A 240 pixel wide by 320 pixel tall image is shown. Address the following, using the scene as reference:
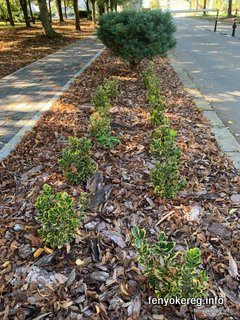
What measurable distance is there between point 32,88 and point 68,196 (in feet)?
18.0

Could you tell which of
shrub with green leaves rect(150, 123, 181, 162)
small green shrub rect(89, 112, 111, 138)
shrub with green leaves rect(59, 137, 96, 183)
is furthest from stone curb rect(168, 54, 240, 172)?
shrub with green leaves rect(59, 137, 96, 183)

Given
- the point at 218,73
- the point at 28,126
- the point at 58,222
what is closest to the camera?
the point at 58,222

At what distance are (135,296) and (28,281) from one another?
75cm

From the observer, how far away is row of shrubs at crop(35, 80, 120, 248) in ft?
8.14

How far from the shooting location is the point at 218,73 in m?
9.82

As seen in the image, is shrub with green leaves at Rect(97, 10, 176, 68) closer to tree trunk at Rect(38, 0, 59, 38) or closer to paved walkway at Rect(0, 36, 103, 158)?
paved walkway at Rect(0, 36, 103, 158)

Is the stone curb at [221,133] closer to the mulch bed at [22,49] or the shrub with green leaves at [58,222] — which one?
the shrub with green leaves at [58,222]

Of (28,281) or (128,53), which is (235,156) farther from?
(128,53)

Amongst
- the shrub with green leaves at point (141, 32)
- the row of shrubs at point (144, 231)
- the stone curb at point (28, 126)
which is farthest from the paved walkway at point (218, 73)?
the stone curb at point (28, 126)

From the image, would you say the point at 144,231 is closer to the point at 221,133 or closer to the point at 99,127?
the point at 99,127

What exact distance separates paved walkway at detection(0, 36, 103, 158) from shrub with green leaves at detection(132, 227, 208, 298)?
2694 mm

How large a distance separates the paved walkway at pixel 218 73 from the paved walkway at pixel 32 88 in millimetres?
3306

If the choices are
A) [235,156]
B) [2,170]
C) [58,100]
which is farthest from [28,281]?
[58,100]

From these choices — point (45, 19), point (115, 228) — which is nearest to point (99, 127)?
point (115, 228)
